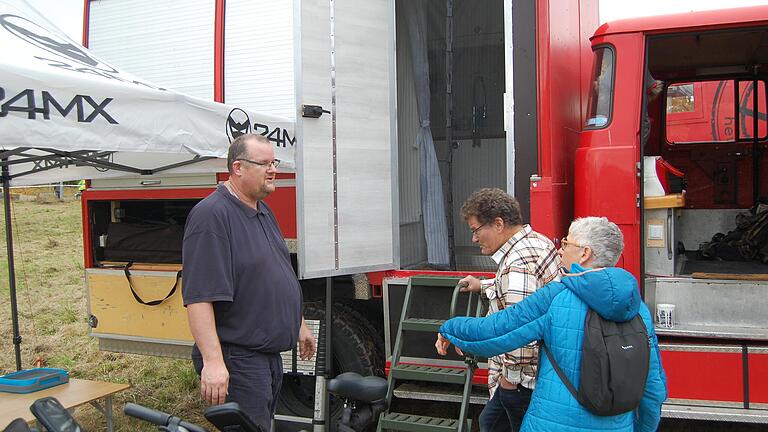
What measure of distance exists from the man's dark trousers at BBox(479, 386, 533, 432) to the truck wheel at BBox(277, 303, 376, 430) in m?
1.54

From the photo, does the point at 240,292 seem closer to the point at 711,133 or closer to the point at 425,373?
the point at 425,373

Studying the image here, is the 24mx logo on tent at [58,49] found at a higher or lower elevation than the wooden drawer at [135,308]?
higher

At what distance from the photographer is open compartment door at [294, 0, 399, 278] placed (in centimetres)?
405

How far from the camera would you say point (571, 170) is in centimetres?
467

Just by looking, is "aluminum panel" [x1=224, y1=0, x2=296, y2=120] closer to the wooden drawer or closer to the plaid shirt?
the wooden drawer

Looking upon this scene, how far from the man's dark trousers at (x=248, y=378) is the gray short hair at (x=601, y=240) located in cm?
138

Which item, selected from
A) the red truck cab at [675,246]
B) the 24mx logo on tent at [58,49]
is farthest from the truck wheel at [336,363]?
the 24mx logo on tent at [58,49]

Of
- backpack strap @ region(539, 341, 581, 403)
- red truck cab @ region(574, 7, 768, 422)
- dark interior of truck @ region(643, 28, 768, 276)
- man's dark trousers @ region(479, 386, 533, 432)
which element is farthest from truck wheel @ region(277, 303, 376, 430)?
dark interior of truck @ region(643, 28, 768, 276)

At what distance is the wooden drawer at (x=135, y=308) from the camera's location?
196 inches

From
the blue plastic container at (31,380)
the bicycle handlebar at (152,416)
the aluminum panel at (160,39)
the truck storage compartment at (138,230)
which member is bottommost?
the blue plastic container at (31,380)

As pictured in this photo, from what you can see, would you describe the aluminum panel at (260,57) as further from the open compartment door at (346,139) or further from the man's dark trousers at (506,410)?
the man's dark trousers at (506,410)

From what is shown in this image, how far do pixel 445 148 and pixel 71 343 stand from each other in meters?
4.77

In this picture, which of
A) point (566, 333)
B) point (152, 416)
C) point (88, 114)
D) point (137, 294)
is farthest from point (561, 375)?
point (137, 294)

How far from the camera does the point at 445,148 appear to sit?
239 inches
